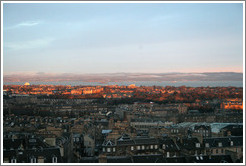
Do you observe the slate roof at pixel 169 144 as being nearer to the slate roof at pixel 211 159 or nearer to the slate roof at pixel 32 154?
the slate roof at pixel 211 159

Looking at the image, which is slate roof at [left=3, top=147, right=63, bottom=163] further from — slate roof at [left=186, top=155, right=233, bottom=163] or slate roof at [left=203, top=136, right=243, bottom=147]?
slate roof at [left=203, top=136, right=243, bottom=147]

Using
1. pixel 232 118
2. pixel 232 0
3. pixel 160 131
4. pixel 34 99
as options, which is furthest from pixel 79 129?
pixel 34 99

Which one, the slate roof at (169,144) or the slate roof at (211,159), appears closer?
the slate roof at (211,159)

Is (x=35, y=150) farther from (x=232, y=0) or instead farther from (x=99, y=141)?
(x=232, y=0)

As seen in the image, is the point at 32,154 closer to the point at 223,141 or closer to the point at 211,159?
the point at 211,159

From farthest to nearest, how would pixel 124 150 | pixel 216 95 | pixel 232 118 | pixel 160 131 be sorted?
pixel 216 95, pixel 232 118, pixel 160 131, pixel 124 150

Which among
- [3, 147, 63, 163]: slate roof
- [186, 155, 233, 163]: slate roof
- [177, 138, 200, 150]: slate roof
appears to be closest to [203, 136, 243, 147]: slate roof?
[177, 138, 200, 150]: slate roof

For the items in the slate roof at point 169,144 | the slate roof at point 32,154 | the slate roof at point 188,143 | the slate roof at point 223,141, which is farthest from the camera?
the slate roof at point 223,141

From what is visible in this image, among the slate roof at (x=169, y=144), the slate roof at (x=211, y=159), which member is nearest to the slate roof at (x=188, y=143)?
the slate roof at (x=169, y=144)

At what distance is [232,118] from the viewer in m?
50.4

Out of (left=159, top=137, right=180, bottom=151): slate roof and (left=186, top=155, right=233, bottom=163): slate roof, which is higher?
(left=186, top=155, right=233, bottom=163): slate roof

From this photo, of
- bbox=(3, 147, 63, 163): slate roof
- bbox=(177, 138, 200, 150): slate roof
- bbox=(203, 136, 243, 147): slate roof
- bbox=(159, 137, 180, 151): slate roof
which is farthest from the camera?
bbox=(203, 136, 243, 147): slate roof

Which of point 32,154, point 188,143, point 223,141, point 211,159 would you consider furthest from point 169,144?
point 32,154

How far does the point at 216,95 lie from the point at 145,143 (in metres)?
72.2
